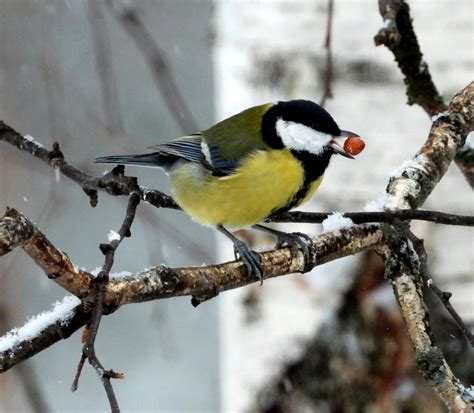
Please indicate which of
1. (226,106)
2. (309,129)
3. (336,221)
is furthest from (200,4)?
(336,221)

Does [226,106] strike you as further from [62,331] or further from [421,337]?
[62,331]

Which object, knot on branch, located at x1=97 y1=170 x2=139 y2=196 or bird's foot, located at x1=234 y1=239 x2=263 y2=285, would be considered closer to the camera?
bird's foot, located at x1=234 y1=239 x2=263 y2=285

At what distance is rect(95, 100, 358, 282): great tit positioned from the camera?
3.53 ft

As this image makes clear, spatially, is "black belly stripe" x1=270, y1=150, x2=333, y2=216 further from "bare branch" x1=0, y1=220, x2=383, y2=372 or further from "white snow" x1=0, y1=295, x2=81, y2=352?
"white snow" x1=0, y1=295, x2=81, y2=352

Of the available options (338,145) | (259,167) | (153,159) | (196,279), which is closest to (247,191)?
(259,167)

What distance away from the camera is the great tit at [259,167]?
1075 millimetres

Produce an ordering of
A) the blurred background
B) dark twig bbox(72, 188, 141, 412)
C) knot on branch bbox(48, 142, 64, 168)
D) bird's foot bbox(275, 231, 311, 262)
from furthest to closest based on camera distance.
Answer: the blurred background → knot on branch bbox(48, 142, 64, 168) → bird's foot bbox(275, 231, 311, 262) → dark twig bbox(72, 188, 141, 412)

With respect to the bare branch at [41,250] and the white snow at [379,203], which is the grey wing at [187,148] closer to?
the white snow at [379,203]

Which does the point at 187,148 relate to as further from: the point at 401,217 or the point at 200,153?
the point at 401,217

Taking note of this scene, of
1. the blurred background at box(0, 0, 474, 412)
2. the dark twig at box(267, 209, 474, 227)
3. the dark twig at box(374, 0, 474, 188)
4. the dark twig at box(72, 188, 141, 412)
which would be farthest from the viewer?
the blurred background at box(0, 0, 474, 412)

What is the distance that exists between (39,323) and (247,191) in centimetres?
49

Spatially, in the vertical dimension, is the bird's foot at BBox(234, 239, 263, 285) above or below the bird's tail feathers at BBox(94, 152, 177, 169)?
below

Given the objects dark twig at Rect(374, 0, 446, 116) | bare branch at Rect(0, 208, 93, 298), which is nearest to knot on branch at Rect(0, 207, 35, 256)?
bare branch at Rect(0, 208, 93, 298)

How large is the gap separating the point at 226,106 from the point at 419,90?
21.1 inches
